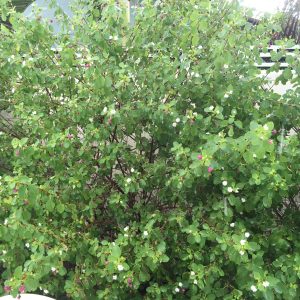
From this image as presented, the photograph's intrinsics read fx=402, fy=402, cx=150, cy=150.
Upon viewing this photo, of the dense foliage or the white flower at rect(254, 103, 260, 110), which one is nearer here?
the dense foliage

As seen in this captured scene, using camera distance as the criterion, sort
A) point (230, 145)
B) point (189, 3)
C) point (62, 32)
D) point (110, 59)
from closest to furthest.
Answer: point (230, 145), point (110, 59), point (189, 3), point (62, 32)

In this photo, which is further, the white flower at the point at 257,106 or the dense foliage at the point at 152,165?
the white flower at the point at 257,106

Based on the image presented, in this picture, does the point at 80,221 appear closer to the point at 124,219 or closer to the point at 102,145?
the point at 124,219

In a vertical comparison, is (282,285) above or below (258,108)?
below

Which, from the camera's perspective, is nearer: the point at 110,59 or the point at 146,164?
the point at 110,59

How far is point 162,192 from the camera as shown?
9.16 ft

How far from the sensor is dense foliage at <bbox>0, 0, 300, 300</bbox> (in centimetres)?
224

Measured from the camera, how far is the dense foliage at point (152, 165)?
2244mm

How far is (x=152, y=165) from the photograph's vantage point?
2.73 metres

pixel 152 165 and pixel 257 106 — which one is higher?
pixel 257 106

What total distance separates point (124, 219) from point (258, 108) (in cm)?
122

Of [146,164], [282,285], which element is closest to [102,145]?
[146,164]

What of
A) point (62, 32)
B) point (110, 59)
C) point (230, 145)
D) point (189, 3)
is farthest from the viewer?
point (62, 32)

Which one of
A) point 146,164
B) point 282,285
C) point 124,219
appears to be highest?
point 146,164
